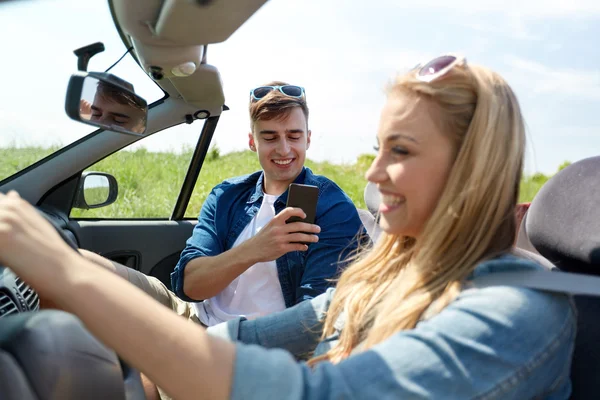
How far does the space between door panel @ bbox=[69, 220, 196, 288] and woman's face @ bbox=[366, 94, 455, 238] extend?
238 cm

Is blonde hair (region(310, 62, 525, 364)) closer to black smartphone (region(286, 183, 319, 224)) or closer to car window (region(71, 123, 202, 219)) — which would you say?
black smartphone (region(286, 183, 319, 224))

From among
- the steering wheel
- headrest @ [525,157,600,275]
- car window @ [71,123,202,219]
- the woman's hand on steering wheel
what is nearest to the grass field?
car window @ [71,123,202,219]

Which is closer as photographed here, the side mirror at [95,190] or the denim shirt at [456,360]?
the denim shirt at [456,360]

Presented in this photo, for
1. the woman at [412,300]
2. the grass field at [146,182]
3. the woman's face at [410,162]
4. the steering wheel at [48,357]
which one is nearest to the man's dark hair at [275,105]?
the grass field at [146,182]

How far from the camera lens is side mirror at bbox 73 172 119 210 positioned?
10.7 feet

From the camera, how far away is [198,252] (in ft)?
8.32

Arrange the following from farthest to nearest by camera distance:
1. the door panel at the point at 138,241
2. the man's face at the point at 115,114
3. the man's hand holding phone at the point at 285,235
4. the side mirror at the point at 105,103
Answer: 1. the door panel at the point at 138,241
2. the man's hand holding phone at the point at 285,235
3. the man's face at the point at 115,114
4. the side mirror at the point at 105,103

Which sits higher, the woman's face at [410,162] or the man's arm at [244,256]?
the woman's face at [410,162]

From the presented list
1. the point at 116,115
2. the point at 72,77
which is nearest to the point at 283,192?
the point at 116,115

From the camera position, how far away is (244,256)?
227 cm

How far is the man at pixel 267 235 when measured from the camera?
7.49ft

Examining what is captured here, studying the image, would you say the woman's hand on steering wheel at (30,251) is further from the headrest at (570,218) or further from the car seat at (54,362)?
the headrest at (570,218)

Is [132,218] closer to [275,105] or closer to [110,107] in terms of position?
[275,105]

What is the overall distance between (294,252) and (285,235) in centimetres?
27
